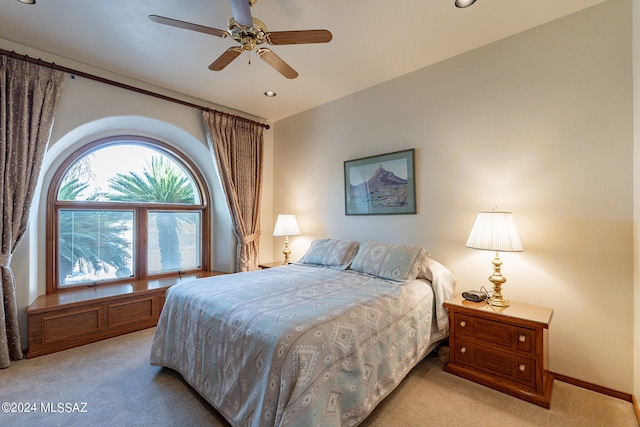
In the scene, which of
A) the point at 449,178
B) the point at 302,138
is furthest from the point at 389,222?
the point at 302,138

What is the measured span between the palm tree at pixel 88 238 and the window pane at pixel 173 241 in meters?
0.29

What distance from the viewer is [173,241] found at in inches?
159

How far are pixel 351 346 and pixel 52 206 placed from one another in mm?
3530

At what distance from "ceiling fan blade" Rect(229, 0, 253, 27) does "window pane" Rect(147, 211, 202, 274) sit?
3015 millimetres

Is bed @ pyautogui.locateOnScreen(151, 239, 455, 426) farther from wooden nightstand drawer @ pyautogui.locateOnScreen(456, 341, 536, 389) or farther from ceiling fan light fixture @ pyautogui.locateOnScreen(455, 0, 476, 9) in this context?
ceiling fan light fixture @ pyautogui.locateOnScreen(455, 0, 476, 9)

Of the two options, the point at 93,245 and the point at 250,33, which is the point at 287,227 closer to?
the point at 93,245

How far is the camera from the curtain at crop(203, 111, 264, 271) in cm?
377


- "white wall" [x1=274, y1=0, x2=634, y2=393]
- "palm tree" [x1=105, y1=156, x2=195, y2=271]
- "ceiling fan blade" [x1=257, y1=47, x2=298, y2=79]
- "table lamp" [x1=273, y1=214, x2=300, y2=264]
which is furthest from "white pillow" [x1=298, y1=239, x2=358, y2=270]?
"palm tree" [x1=105, y1=156, x2=195, y2=271]

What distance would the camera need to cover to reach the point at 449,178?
2.76 metres

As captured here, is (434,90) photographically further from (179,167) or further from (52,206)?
(52,206)

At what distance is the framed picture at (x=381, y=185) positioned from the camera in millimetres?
3023

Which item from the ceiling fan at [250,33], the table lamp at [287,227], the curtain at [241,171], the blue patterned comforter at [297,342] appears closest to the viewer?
the blue patterned comforter at [297,342]

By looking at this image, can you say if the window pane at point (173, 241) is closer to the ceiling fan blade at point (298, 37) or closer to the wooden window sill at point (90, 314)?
the wooden window sill at point (90, 314)

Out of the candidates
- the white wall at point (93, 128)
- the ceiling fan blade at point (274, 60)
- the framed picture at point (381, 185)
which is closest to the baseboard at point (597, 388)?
the framed picture at point (381, 185)
